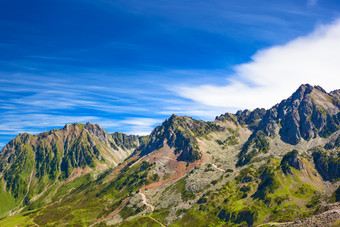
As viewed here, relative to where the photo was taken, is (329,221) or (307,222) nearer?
(329,221)

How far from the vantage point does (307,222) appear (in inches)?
6196

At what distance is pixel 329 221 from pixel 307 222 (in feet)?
52.9

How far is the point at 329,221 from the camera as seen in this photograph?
144 metres
